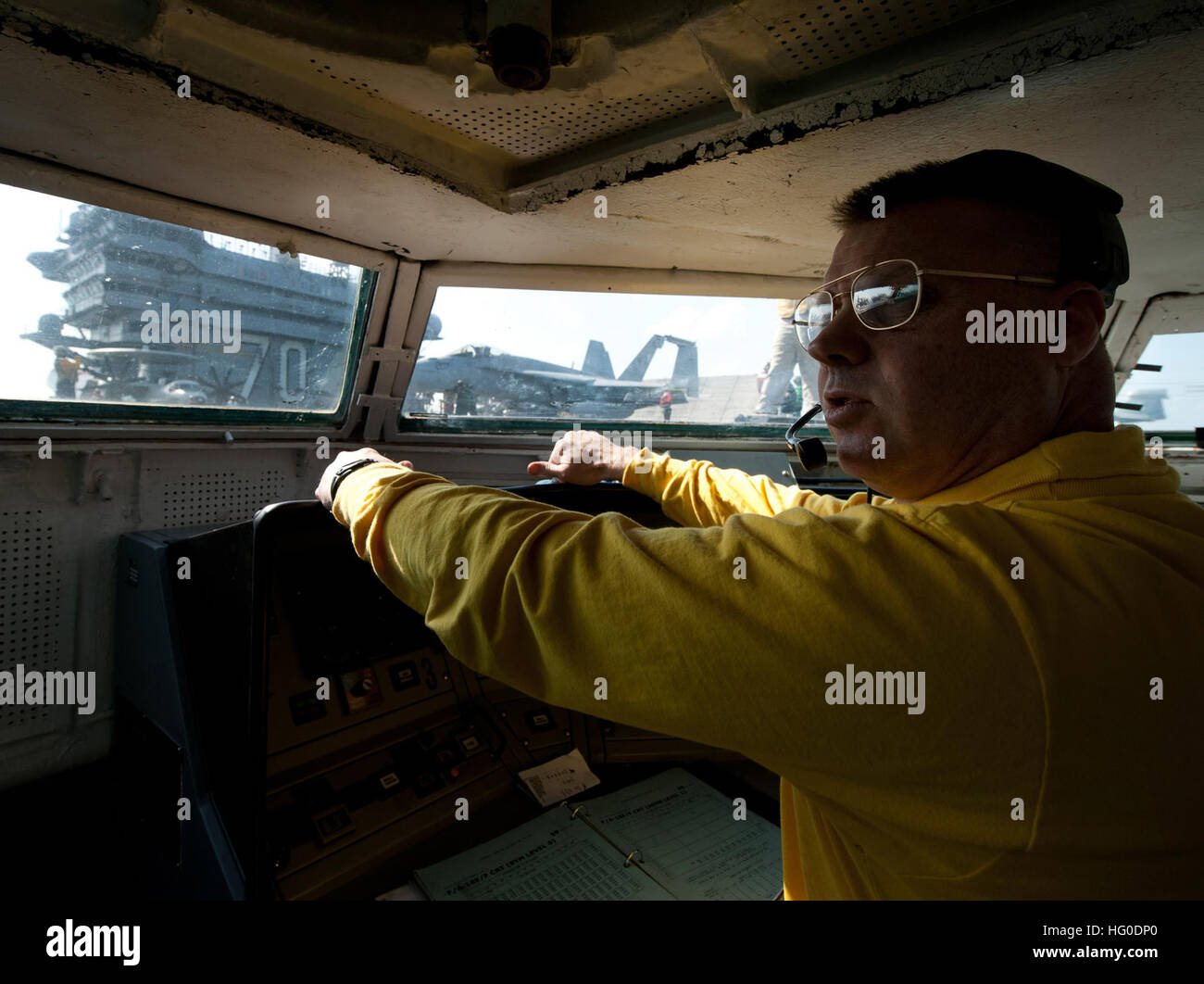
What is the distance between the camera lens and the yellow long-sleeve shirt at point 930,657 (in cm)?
66

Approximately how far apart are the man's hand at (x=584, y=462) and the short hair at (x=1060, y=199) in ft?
3.84

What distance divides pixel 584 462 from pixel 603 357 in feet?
4.25

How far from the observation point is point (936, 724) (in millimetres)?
667

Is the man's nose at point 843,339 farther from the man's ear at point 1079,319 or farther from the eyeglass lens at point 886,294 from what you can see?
the man's ear at point 1079,319

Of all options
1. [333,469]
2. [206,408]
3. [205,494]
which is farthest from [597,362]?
[333,469]

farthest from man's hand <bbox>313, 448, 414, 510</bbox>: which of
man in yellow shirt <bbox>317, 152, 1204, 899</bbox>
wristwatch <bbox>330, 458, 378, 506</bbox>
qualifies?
man in yellow shirt <bbox>317, 152, 1204, 899</bbox>

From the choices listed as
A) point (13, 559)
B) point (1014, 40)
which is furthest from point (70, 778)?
point (1014, 40)

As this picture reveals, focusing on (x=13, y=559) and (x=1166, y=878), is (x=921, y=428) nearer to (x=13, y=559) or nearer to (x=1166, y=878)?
(x=1166, y=878)

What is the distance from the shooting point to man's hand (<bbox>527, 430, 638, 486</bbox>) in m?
2.02

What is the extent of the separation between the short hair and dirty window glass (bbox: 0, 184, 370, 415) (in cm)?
229

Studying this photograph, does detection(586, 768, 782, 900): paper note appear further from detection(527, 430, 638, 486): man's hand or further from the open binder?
detection(527, 430, 638, 486): man's hand

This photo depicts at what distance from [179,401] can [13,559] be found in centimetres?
79

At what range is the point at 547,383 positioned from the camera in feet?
10.6

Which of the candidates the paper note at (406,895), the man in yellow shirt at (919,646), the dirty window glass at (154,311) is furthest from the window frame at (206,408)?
the paper note at (406,895)
